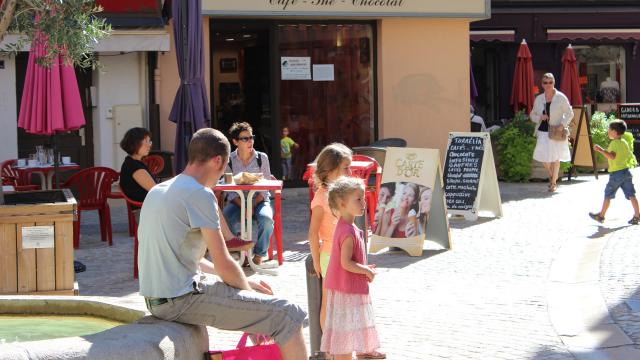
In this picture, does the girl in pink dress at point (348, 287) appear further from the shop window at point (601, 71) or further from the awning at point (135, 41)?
the shop window at point (601, 71)

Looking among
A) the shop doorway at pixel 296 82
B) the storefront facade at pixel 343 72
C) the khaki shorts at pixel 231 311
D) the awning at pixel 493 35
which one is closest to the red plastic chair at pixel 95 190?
the storefront facade at pixel 343 72

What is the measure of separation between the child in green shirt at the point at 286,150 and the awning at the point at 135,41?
2.74 metres

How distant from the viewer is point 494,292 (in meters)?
8.67

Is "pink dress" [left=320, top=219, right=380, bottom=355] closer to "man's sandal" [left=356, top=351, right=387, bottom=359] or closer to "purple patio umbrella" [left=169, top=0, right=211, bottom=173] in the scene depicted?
"man's sandal" [left=356, top=351, right=387, bottom=359]

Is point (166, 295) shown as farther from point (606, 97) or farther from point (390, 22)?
point (606, 97)

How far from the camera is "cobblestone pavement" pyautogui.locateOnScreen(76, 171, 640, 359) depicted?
7074 mm

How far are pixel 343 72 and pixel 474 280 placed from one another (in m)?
8.34

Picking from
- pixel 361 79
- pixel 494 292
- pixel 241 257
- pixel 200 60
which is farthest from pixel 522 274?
pixel 361 79

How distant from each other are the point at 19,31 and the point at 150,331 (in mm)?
3939

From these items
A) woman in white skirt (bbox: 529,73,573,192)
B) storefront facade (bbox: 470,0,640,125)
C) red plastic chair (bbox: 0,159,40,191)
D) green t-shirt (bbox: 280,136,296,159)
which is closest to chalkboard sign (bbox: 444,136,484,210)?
woman in white skirt (bbox: 529,73,573,192)

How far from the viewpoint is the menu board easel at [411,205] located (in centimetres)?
1064

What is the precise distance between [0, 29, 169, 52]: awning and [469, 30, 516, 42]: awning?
10426 millimetres

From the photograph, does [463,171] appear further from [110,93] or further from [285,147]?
[110,93]

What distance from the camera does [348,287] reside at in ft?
19.7
